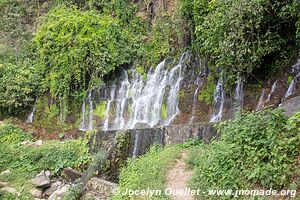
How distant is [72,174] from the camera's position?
9.84 m

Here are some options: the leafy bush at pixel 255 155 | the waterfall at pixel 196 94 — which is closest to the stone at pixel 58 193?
the leafy bush at pixel 255 155

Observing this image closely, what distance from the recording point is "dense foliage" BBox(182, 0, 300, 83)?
8.98 metres

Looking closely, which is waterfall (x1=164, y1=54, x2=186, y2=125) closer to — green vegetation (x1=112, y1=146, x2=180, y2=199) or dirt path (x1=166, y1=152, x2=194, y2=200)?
green vegetation (x1=112, y1=146, x2=180, y2=199)

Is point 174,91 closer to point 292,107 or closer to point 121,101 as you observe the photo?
point 121,101

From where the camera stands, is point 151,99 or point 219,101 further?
point 151,99

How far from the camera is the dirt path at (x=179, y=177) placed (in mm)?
6139

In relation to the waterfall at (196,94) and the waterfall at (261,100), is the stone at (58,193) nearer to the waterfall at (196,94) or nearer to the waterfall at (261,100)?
the waterfall at (196,94)

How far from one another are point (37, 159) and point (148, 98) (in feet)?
14.8

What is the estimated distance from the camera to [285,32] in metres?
9.73

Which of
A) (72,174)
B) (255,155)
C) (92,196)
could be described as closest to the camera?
(255,155)

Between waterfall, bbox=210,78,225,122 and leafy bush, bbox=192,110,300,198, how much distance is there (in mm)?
4482

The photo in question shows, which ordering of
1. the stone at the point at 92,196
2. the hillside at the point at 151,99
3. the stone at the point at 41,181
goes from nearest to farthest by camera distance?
the hillside at the point at 151,99, the stone at the point at 92,196, the stone at the point at 41,181

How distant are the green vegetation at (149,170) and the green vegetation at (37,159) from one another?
271 cm

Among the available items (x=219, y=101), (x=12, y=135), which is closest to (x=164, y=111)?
(x=219, y=101)
